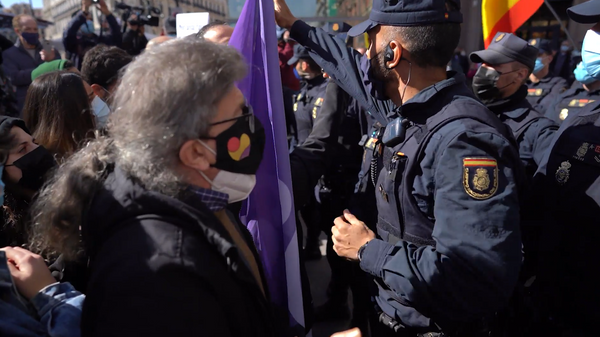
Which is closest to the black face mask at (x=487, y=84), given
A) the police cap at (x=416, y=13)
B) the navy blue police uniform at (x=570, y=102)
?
the navy blue police uniform at (x=570, y=102)

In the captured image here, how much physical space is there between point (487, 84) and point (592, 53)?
1.10m

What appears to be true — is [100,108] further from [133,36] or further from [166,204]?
[133,36]

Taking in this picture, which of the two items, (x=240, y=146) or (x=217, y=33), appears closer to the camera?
(x=240, y=146)

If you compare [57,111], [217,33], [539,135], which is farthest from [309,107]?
[57,111]

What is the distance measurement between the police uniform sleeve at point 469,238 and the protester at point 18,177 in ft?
5.13

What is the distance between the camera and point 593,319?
1.86m

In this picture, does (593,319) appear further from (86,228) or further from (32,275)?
(32,275)

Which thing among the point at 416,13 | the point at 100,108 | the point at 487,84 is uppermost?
the point at 416,13

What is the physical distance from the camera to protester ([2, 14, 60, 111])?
16.9 feet

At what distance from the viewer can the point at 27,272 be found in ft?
4.22

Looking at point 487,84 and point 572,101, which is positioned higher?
point 487,84

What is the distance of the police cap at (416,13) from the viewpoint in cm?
172

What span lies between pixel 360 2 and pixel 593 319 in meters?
10.9

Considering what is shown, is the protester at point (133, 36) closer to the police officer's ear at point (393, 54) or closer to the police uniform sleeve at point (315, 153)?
the police uniform sleeve at point (315, 153)
